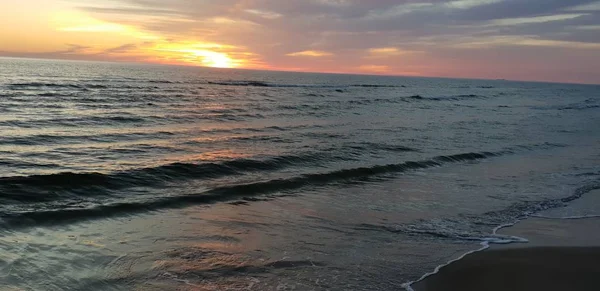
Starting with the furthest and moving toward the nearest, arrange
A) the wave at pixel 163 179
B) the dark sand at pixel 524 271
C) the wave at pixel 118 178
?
1. the wave at pixel 118 178
2. the wave at pixel 163 179
3. the dark sand at pixel 524 271

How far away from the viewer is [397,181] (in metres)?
13.9

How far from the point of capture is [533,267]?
6.94 metres

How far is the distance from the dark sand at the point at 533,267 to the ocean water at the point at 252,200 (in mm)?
429

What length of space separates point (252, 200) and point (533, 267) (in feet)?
20.6

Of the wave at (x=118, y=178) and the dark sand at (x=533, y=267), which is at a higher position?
the wave at (x=118, y=178)

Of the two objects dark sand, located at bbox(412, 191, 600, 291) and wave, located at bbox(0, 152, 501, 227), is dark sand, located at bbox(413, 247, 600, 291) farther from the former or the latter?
wave, located at bbox(0, 152, 501, 227)

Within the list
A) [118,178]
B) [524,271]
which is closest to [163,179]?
[118,178]

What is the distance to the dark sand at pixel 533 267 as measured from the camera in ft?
20.4

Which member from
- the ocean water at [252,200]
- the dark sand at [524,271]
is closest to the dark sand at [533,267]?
the dark sand at [524,271]

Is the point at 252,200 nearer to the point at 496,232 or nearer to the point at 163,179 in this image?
the point at 163,179

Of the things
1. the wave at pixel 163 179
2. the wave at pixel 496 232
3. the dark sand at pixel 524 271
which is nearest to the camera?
the dark sand at pixel 524 271

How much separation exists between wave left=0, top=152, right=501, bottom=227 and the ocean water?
0.05m

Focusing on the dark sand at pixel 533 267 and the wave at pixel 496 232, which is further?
the wave at pixel 496 232

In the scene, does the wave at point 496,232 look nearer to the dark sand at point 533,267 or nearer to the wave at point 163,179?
the dark sand at point 533,267
